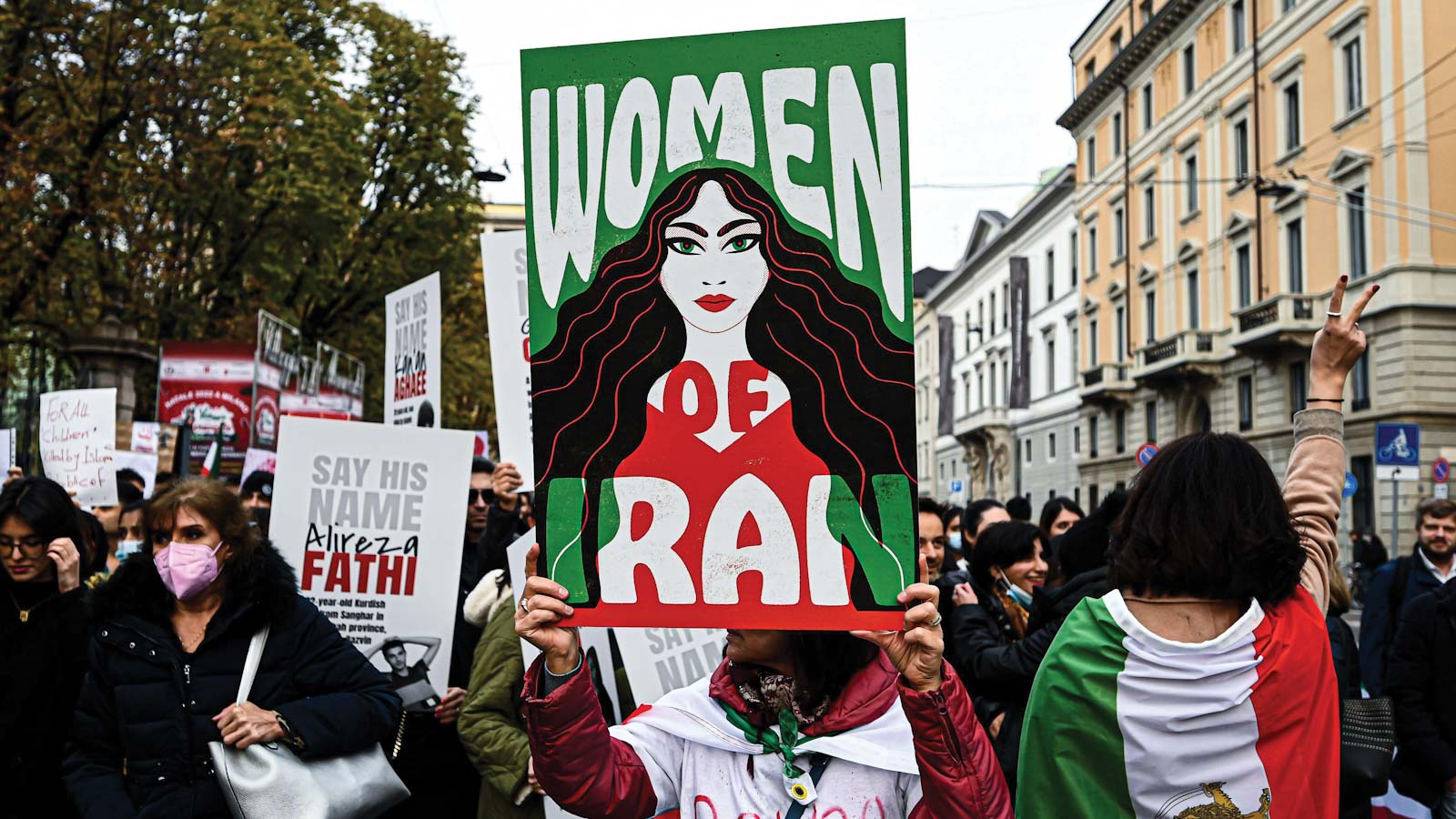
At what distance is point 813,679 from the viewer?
2602 mm

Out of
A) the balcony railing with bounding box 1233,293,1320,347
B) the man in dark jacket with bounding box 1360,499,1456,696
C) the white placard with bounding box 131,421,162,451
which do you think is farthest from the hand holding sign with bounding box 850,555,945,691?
the balcony railing with bounding box 1233,293,1320,347

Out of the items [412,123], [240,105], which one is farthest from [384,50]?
[240,105]

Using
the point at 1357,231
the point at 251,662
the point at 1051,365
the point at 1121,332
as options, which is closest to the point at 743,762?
the point at 251,662

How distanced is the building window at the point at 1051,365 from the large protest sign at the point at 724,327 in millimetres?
51428

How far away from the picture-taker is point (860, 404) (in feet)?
7.64

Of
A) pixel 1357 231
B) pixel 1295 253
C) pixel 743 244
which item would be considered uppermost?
pixel 1295 253

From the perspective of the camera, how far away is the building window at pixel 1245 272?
34.0m

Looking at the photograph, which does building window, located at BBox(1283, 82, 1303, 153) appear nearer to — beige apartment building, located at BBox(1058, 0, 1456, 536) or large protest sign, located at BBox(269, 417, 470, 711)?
beige apartment building, located at BBox(1058, 0, 1456, 536)

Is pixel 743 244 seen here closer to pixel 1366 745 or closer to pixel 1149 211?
pixel 1366 745

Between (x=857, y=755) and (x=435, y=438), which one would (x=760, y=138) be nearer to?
(x=857, y=755)

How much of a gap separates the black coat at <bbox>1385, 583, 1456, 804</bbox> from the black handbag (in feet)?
6.84

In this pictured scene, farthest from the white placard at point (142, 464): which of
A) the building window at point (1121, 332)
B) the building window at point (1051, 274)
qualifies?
the building window at point (1051, 274)

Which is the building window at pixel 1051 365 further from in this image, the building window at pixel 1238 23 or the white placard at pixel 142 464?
the white placard at pixel 142 464

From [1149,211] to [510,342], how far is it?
1554 inches
